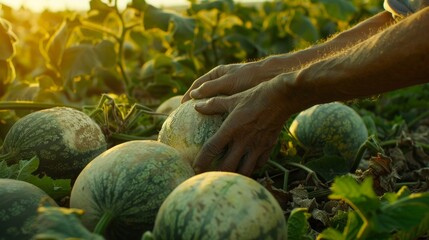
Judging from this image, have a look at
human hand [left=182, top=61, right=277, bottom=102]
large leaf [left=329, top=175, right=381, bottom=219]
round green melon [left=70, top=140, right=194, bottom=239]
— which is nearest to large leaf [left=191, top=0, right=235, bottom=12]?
human hand [left=182, top=61, right=277, bottom=102]

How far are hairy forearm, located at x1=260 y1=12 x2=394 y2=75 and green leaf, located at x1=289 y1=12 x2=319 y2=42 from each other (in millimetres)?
2583

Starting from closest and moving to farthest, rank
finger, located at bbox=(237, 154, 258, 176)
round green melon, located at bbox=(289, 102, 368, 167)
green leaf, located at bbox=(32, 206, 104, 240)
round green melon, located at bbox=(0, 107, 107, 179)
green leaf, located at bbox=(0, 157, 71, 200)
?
green leaf, located at bbox=(32, 206, 104, 240)
green leaf, located at bbox=(0, 157, 71, 200)
finger, located at bbox=(237, 154, 258, 176)
round green melon, located at bbox=(0, 107, 107, 179)
round green melon, located at bbox=(289, 102, 368, 167)

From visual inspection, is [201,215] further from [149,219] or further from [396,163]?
[396,163]

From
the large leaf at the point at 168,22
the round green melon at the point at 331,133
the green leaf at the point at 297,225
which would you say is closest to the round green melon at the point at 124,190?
the green leaf at the point at 297,225

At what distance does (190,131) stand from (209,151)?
0.70ft

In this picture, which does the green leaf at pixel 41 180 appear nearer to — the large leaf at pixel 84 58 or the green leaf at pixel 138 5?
the large leaf at pixel 84 58

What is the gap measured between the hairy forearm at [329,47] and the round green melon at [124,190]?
1264 millimetres

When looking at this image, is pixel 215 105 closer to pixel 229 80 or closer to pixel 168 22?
pixel 229 80

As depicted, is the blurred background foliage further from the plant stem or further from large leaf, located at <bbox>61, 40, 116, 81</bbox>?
the plant stem

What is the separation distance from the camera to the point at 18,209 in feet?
8.07

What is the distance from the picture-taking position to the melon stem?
234 cm

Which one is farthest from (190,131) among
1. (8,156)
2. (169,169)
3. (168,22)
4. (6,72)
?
(168,22)

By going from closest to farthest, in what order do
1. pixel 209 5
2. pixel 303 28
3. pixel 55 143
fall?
pixel 55 143
pixel 209 5
pixel 303 28

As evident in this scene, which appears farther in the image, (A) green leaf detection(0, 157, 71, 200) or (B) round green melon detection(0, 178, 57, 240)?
(A) green leaf detection(0, 157, 71, 200)
